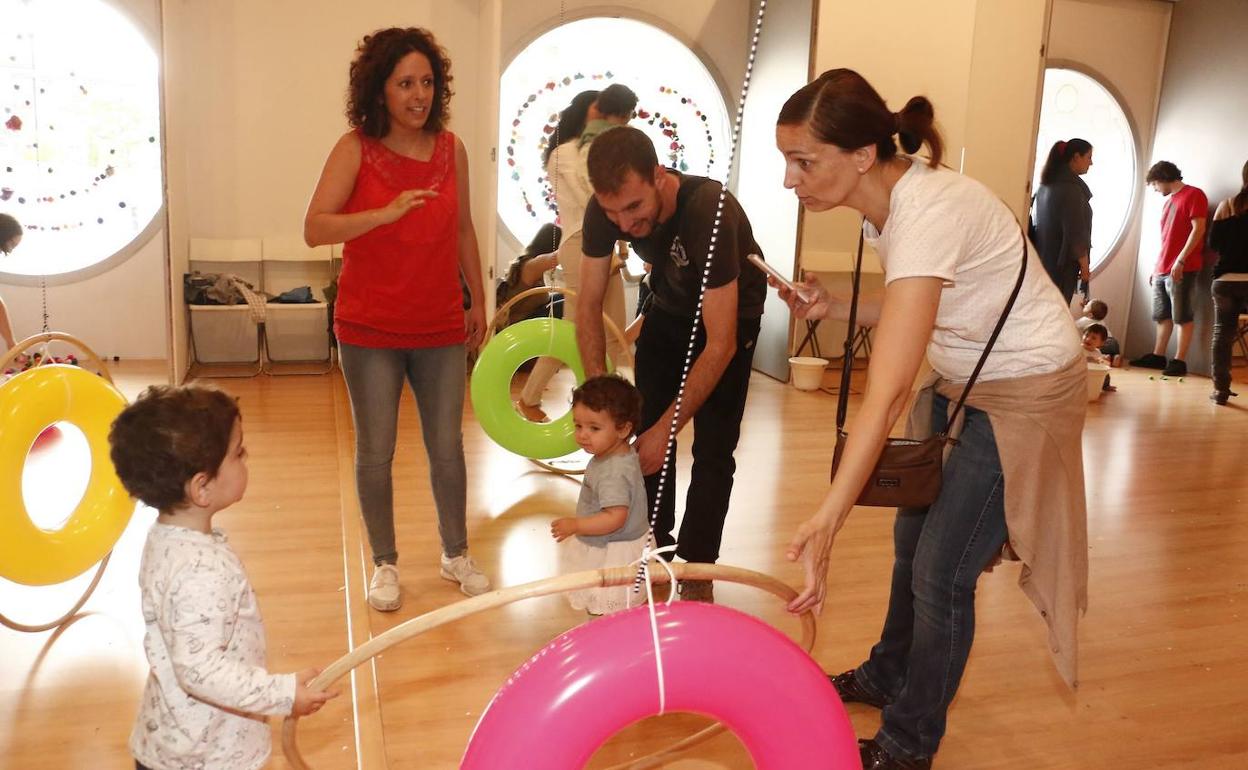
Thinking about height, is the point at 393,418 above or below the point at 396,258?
below

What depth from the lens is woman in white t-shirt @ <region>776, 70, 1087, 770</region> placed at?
1545 millimetres

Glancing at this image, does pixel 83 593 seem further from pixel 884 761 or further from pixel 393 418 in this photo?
pixel 884 761

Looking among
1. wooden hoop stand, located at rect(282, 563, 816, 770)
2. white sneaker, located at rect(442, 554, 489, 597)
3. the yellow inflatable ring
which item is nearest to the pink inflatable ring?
wooden hoop stand, located at rect(282, 563, 816, 770)

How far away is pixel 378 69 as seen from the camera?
2533mm

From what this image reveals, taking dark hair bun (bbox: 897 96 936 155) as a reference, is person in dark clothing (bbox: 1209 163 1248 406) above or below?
below

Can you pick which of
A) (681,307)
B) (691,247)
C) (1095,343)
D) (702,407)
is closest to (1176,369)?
(1095,343)

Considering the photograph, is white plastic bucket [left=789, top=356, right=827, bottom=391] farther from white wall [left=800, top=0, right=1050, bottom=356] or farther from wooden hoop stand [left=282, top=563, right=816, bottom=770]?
wooden hoop stand [left=282, top=563, right=816, bottom=770]

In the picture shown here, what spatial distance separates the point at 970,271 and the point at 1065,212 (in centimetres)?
531

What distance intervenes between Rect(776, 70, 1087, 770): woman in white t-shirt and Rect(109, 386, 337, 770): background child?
31.6 inches

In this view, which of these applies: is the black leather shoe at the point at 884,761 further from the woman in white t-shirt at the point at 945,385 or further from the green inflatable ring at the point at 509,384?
the green inflatable ring at the point at 509,384

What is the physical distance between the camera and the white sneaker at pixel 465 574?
296cm

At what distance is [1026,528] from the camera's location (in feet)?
5.97

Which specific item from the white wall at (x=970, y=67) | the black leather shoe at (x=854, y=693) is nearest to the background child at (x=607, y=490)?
the black leather shoe at (x=854, y=693)

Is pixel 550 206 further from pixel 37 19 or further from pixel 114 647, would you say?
pixel 114 647
